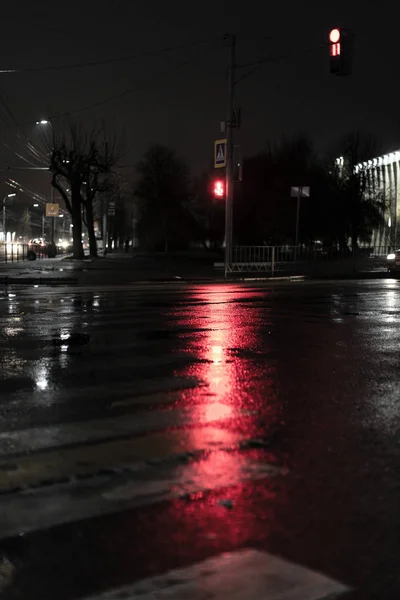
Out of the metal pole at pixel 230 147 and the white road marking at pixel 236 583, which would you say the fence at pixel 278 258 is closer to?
the metal pole at pixel 230 147

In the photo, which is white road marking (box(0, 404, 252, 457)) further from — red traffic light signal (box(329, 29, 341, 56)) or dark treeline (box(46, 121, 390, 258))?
dark treeline (box(46, 121, 390, 258))

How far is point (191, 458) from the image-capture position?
5.09m

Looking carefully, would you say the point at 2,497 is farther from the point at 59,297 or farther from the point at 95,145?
the point at 95,145

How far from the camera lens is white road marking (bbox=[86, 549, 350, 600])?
3.20 m

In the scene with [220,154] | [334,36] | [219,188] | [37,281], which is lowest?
[37,281]

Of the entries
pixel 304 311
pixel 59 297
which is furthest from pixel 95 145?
pixel 304 311

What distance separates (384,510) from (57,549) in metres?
1.88

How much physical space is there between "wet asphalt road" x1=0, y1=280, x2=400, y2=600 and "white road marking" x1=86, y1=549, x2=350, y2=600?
2.7 inches

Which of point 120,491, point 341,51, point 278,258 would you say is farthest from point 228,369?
point 278,258

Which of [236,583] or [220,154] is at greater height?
[220,154]

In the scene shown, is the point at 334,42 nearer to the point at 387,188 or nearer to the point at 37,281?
the point at 37,281

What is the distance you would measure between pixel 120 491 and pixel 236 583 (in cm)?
132

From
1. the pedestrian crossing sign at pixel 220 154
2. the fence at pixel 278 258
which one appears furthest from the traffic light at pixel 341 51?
the fence at pixel 278 258

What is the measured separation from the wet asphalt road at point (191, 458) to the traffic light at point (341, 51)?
929cm
